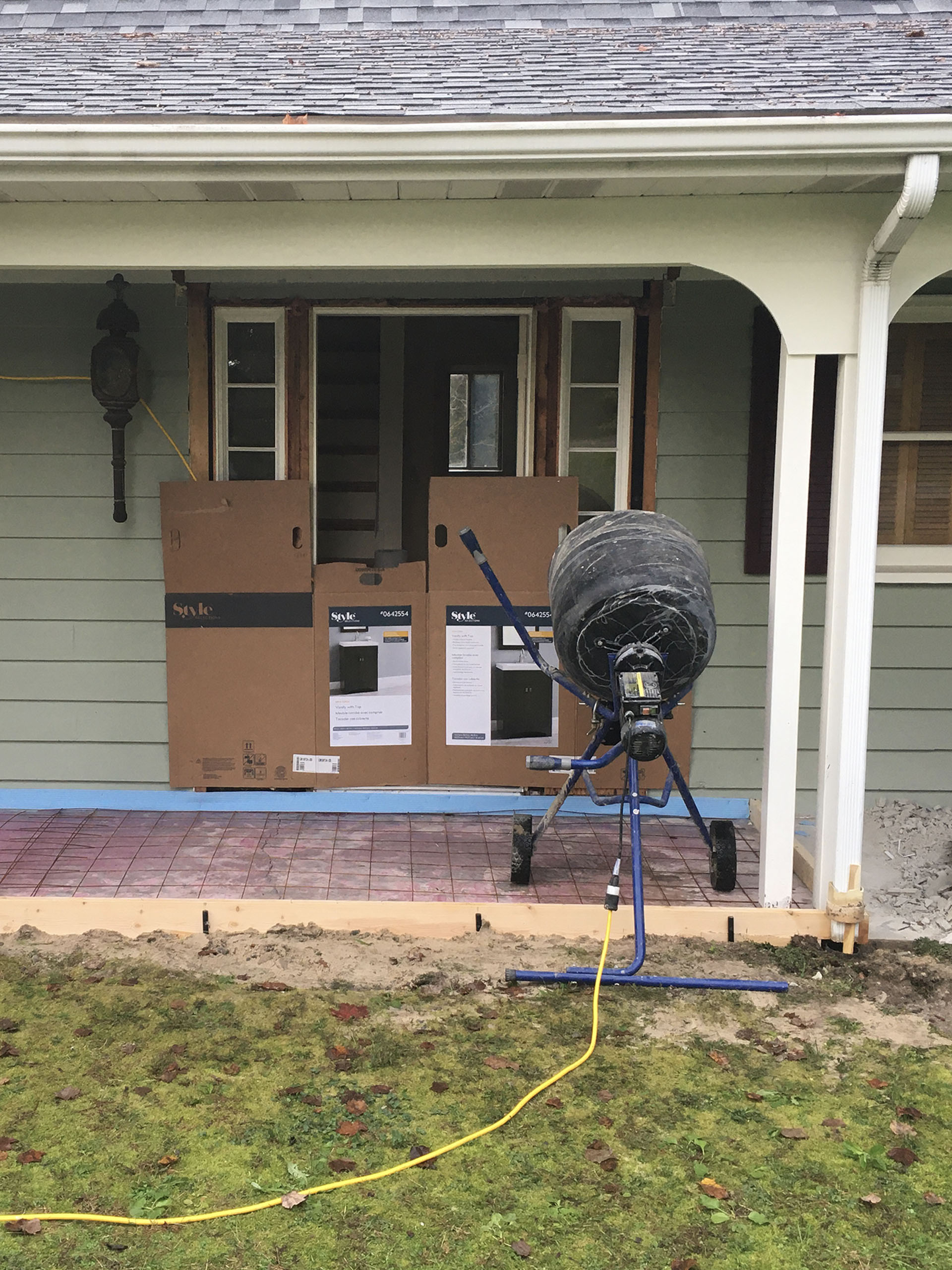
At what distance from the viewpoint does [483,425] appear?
6.80 meters

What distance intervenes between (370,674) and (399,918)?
183cm

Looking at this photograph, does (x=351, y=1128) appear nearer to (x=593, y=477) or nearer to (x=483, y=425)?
(x=593, y=477)

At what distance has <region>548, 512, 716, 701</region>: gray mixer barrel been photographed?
3.62 metres

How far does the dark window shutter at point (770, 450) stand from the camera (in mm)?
5348

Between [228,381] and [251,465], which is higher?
[228,381]

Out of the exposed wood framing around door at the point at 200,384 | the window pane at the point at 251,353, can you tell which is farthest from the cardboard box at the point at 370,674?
the window pane at the point at 251,353

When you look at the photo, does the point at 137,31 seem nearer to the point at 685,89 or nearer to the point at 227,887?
the point at 685,89

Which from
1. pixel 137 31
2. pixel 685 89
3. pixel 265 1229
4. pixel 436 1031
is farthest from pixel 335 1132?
pixel 137 31

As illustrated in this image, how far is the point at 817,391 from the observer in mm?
5324

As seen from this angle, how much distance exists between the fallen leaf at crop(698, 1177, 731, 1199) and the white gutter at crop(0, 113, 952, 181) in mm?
3171

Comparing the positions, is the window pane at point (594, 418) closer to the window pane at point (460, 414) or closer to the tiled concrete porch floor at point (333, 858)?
the window pane at point (460, 414)

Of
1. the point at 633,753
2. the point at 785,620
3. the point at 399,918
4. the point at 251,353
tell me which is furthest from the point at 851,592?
the point at 251,353

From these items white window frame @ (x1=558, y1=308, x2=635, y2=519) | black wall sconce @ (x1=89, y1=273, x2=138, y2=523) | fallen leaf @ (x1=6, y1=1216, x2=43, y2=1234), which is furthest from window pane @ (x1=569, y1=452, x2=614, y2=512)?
fallen leaf @ (x1=6, y1=1216, x2=43, y2=1234)

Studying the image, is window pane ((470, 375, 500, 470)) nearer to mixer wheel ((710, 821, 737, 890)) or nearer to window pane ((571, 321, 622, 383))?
window pane ((571, 321, 622, 383))
